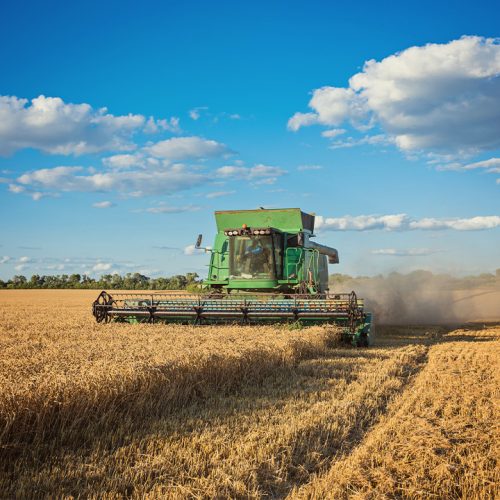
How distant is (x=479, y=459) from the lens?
4.05m

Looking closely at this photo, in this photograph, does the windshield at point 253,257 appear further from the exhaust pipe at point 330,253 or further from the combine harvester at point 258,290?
the exhaust pipe at point 330,253

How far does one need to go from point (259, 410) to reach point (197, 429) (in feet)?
2.69

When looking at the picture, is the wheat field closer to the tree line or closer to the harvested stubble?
the harvested stubble

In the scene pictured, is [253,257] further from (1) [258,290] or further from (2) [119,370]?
(2) [119,370]

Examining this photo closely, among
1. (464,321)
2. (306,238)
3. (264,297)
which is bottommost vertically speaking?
(464,321)

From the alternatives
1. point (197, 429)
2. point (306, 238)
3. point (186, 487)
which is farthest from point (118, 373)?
point (306, 238)

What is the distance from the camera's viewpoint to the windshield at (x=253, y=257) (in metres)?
12.3

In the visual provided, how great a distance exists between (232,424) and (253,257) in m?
7.72

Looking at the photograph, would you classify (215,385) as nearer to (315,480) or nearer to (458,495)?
(315,480)

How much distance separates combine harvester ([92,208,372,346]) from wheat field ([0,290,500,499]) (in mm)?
2552

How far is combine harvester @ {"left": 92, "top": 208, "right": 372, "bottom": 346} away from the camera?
33.6 ft

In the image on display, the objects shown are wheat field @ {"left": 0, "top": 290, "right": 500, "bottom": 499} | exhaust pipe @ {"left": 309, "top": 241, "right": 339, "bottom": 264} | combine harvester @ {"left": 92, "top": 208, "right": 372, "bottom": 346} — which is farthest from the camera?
exhaust pipe @ {"left": 309, "top": 241, "right": 339, "bottom": 264}

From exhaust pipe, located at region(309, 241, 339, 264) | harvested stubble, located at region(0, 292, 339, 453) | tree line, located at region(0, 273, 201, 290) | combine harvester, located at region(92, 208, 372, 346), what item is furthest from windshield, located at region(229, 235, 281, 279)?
tree line, located at region(0, 273, 201, 290)

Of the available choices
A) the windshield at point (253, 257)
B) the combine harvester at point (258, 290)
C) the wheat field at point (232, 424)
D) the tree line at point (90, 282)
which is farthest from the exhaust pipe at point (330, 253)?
the tree line at point (90, 282)
